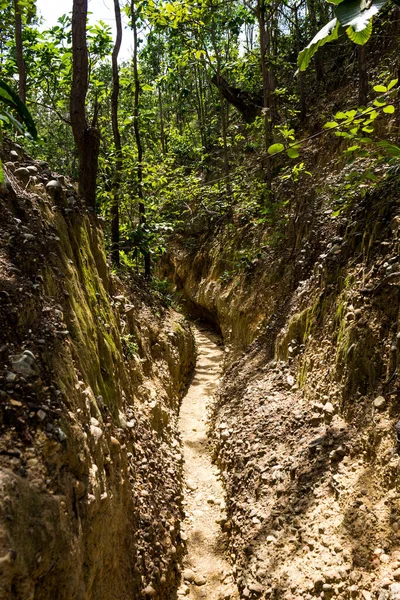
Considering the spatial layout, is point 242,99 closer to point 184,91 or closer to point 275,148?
point 184,91

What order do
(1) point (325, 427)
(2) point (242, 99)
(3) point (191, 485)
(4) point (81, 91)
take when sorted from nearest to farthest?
(1) point (325, 427) → (3) point (191, 485) → (4) point (81, 91) → (2) point (242, 99)

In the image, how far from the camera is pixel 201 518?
4.67 metres

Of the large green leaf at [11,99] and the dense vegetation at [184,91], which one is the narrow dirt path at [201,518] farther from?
the large green leaf at [11,99]

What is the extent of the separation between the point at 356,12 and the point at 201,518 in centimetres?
506

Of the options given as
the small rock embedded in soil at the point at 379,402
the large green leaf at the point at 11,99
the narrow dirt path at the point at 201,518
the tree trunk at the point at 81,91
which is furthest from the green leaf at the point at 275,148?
the tree trunk at the point at 81,91

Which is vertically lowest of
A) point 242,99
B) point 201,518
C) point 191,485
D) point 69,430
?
point 201,518

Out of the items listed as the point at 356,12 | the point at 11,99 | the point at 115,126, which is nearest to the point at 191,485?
the point at 11,99

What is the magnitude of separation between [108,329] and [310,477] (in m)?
2.74

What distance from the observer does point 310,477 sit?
12.4 feet

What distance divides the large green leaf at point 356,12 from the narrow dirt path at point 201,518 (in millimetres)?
4394

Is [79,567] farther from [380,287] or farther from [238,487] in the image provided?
[380,287]

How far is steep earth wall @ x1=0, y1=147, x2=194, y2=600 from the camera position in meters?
2.00

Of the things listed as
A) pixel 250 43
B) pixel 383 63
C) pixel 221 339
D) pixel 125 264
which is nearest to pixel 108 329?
pixel 125 264

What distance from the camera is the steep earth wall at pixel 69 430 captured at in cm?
200
